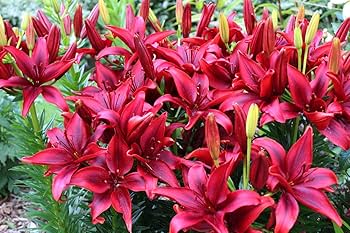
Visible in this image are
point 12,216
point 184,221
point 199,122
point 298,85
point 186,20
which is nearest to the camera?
point 184,221

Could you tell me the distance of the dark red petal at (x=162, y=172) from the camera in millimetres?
823

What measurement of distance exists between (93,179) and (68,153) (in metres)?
0.07

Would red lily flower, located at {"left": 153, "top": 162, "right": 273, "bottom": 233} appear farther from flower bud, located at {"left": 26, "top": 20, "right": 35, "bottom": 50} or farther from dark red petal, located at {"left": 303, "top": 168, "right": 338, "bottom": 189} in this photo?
flower bud, located at {"left": 26, "top": 20, "right": 35, "bottom": 50}

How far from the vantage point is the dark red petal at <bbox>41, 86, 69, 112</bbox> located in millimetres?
917

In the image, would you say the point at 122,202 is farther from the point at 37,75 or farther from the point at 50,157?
the point at 37,75

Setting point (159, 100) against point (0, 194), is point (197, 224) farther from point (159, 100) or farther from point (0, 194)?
point (0, 194)

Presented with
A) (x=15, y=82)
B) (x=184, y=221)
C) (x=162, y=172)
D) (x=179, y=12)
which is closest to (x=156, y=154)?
(x=162, y=172)

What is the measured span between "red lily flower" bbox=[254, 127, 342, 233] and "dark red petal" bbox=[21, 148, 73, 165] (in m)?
0.26

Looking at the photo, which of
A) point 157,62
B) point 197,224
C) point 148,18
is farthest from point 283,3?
point 197,224

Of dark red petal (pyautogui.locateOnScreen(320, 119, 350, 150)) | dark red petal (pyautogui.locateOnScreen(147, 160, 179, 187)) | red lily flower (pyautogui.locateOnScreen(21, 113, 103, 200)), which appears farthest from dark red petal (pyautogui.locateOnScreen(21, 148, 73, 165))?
dark red petal (pyautogui.locateOnScreen(320, 119, 350, 150))

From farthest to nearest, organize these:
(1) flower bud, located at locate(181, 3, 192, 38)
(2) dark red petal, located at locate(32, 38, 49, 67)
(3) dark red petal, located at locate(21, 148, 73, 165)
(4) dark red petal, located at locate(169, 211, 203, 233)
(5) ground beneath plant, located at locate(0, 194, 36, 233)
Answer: (5) ground beneath plant, located at locate(0, 194, 36, 233), (1) flower bud, located at locate(181, 3, 192, 38), (2) dark red petal, located at locate(32, 38, 49, 67), (3) dark red petal, located at locate(21, 148, 73, 165), (4) dark red petal, located at locate(169, 211, 203, 233)

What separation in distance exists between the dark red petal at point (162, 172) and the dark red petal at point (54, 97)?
0.17 meters

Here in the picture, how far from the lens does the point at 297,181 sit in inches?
31.2

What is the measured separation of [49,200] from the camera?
1.02 meters
